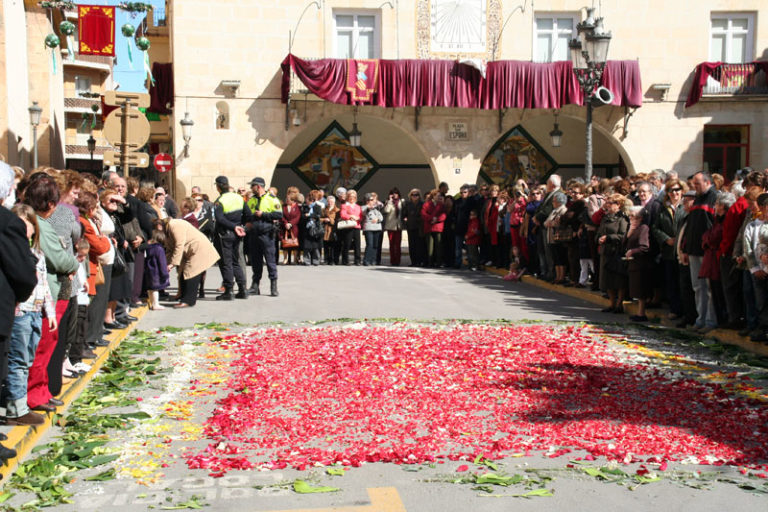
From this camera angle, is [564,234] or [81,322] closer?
[81,322]

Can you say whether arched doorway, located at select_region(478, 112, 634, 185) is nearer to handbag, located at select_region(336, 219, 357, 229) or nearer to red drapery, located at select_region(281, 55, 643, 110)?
red drapery, located at select_region(281, 55, 643, 110)

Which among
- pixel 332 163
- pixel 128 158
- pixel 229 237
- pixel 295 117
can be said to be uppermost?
pixel 295 117

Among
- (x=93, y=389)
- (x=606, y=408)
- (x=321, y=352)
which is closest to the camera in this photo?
(x=606, y=408)

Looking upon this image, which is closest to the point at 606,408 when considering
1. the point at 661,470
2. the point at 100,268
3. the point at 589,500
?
the point at 661,470

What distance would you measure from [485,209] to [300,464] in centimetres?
1602

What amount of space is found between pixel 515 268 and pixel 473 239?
2.85 meters

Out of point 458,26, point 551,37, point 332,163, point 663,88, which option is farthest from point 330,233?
point 663,88

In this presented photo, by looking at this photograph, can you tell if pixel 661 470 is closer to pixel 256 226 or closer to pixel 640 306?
pixel 640 306

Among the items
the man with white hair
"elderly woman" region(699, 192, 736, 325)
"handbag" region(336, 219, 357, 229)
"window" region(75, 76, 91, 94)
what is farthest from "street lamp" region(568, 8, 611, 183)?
"window" region(75, 76, 91, 94)

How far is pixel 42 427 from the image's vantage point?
6.64m

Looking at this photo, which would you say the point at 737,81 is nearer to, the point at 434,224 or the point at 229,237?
the point at 434,224

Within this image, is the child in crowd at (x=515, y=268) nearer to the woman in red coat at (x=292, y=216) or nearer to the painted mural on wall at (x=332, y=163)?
the woman in red coat at (x=292, y=216)

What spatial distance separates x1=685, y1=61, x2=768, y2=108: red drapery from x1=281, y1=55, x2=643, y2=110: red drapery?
176 centimetres

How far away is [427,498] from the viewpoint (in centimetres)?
523
